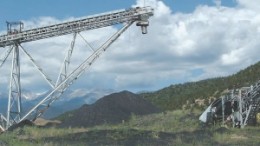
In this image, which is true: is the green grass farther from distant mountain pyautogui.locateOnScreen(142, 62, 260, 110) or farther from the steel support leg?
distant mountain pyautogui.locateOnScreen(142, 62, 260, 110)

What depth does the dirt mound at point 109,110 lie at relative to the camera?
144 feet

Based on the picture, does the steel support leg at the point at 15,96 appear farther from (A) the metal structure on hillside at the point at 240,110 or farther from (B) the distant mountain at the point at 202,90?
(B) the distant mountain at the point at 202,90

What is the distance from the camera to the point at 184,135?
87.3ft

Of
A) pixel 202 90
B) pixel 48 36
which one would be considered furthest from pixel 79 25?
pixel 202 90

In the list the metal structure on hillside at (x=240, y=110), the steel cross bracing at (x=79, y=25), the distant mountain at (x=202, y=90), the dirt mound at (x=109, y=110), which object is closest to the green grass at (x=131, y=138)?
the metal structure on hillside at (x=240, y=110)

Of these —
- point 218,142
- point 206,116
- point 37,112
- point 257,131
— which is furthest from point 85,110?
point 218,142

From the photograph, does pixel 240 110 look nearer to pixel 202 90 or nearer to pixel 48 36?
pixel 48 36

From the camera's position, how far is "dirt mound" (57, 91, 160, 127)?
43.8 m

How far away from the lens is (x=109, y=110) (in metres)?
47.4

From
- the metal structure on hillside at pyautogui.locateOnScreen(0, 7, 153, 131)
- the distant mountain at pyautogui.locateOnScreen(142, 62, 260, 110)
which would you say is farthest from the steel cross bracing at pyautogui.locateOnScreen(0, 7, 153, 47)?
the distant mountain at pyautogui.locateOnScreen(142, 62, 260, 110)

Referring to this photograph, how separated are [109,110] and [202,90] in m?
45.3

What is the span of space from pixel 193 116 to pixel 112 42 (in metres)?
8.20

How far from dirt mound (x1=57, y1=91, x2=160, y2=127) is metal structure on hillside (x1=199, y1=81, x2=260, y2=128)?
958 centimetres

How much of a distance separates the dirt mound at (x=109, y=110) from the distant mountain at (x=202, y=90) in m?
21.1
